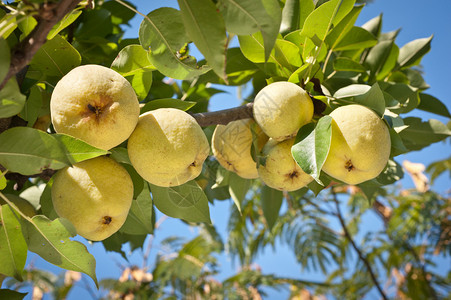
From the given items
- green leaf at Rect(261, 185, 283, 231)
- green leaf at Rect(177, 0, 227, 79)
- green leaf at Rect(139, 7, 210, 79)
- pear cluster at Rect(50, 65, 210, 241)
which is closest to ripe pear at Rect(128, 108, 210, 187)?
pear cluster at Rect(50, 65, 210, 241)

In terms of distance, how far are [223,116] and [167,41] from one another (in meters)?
0.26

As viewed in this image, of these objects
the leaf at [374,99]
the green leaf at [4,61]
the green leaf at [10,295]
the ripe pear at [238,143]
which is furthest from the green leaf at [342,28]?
the green leaf at [10,295]

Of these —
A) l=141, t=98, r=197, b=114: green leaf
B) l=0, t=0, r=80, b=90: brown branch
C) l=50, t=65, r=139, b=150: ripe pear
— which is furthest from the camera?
l=141, t=98, r=197, b=114: green leaf

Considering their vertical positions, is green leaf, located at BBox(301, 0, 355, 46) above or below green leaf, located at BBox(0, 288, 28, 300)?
above

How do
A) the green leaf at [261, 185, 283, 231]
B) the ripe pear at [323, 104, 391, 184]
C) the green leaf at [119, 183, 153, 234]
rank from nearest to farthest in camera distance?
the ripe pear at [323, 104, 391, 184] → the green leaf at [119, 183, 153, 234] → the green leaf at [261, 185, 283, 231]

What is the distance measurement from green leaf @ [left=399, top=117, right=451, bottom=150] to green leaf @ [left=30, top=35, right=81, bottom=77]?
3.84 feet

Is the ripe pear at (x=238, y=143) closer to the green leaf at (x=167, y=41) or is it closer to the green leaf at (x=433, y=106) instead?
the green leaf at (x=167, y=41)

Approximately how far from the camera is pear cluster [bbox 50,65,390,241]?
86 centimetres

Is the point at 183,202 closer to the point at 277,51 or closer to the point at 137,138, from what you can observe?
the point at 137,138

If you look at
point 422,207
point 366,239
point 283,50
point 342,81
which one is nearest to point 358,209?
point 366,239

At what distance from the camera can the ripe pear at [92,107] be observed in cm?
85

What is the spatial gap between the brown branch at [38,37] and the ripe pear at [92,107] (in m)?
0.17

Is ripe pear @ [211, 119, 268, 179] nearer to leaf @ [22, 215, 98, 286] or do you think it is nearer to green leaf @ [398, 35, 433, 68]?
leaf @ [22, 215, 98, 286]

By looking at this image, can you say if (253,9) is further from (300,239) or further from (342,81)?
(300,239)
